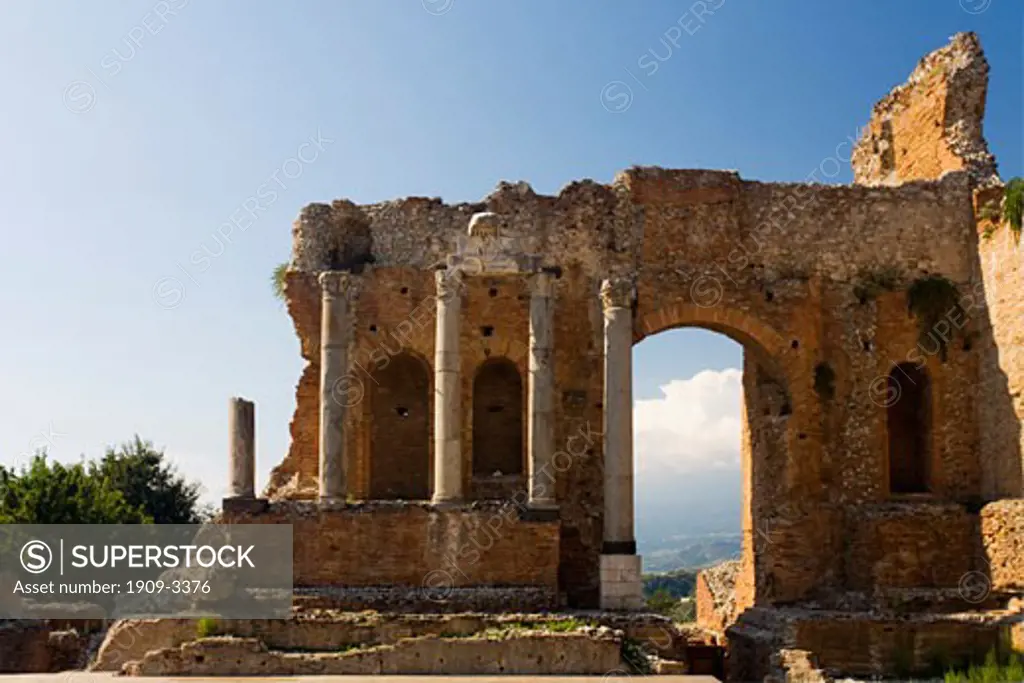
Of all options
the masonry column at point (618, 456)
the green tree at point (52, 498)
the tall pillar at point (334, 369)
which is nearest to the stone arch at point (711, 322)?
the masonry column at point (618, 456)

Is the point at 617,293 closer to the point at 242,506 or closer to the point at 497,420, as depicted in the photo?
the point at 497,420

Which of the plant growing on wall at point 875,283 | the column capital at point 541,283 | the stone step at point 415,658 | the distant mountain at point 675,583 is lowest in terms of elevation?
the distant mountain at point 675,583

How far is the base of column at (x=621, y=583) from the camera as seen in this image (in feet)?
64.5

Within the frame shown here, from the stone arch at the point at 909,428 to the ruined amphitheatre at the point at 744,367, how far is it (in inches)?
2.4

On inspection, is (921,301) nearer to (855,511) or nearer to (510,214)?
(855,511)

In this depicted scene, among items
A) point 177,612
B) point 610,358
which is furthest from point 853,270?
point 177,612

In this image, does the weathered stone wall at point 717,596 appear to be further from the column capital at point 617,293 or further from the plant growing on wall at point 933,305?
the column capital at point 617,293

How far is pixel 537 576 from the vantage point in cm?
1998

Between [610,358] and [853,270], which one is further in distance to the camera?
[853,270]

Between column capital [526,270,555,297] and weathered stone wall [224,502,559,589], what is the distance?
400cm

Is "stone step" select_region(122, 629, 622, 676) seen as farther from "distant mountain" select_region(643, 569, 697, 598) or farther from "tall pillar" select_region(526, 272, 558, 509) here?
"distant mountain" select_region(643, 569, 697, 598)

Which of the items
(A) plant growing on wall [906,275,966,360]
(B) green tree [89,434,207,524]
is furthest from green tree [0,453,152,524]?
(A) plant growing on wall [906,275,966,360]

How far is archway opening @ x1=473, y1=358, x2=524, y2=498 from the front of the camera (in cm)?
2433

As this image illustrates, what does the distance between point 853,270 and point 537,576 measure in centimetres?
906
